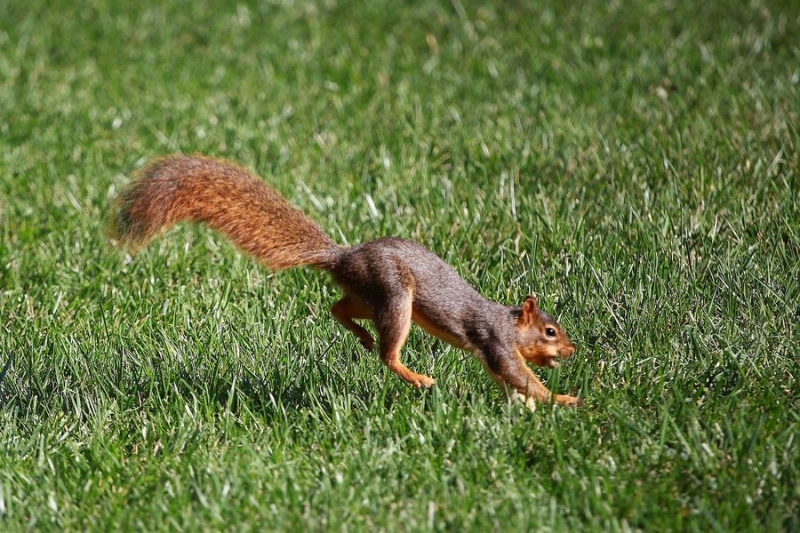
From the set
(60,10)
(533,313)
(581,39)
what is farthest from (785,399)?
(60,10)

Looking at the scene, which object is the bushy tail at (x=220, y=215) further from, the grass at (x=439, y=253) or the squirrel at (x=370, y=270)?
the grass at (x=439, y=253)

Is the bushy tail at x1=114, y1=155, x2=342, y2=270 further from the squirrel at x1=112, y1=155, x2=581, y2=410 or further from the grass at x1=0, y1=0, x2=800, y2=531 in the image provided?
the grass at x1=0, y1=0, x2=800, y2=531

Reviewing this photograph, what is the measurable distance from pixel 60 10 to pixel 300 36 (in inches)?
83.9

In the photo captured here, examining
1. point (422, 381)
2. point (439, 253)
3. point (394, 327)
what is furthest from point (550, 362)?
point (439, 253)

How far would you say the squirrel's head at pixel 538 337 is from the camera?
330 cm

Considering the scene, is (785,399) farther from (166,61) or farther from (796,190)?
(166,61)

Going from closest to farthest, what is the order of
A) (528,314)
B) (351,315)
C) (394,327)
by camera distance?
(394,327) < (528,314) < (351,315)

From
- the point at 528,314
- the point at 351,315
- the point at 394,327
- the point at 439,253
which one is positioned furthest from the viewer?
the point at 439,253

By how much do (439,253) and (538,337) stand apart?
1.17 meters

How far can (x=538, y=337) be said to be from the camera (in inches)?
131

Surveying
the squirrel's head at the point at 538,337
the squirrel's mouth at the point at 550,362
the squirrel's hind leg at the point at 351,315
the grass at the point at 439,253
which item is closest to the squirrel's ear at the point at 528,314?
the squirrel's head at the point at 538,337

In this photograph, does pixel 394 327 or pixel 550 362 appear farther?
pixel 550 362

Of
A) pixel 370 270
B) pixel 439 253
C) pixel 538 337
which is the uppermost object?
pixel 370 270

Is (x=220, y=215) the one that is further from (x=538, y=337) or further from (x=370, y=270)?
(x=538, y=337)
